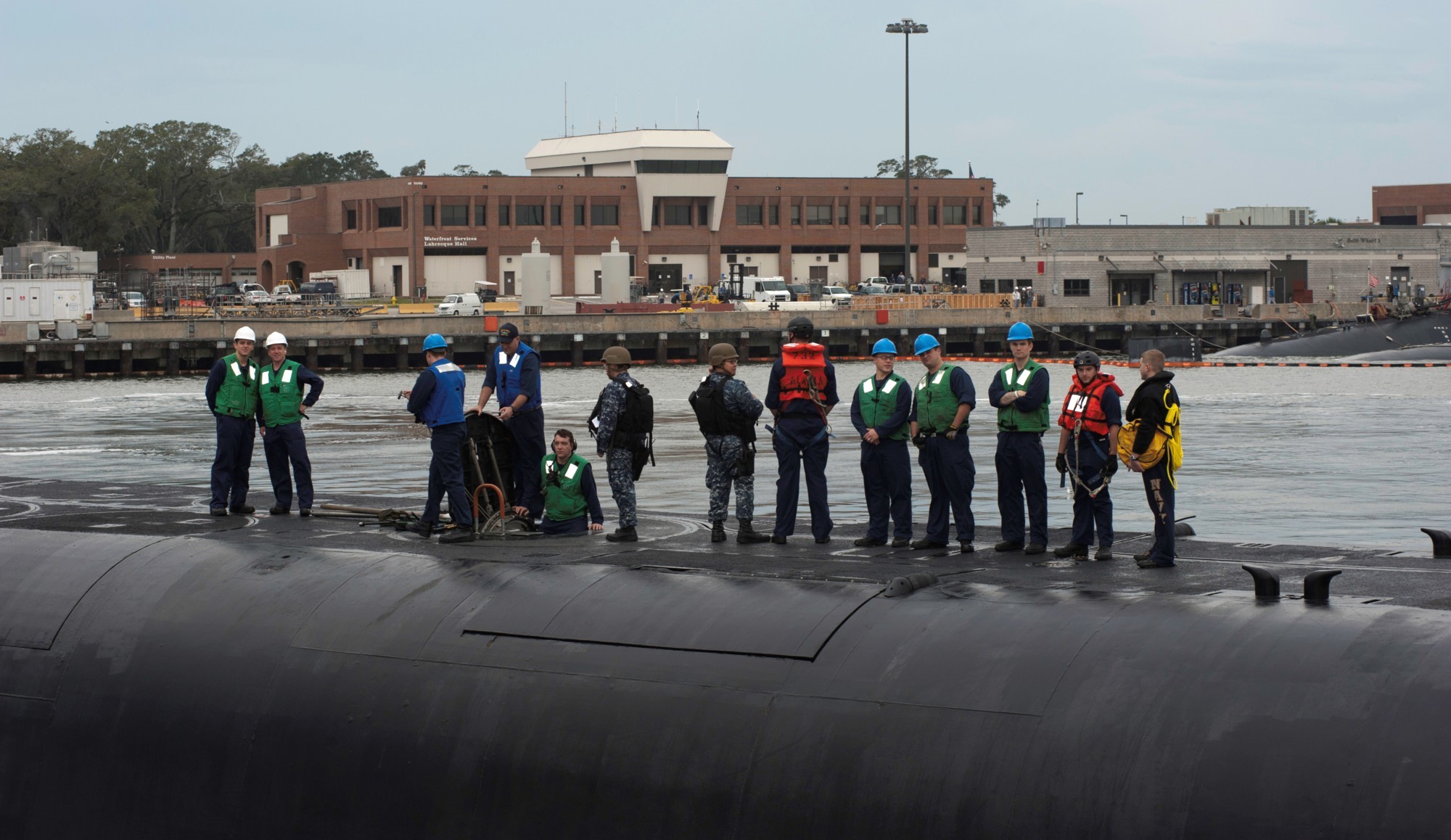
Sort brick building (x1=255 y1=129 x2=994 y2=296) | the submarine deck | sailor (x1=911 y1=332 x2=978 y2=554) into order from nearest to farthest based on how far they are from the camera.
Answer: the submarine deck
sailor (x1=911 y1=332 x2=978 y2=554)
brick building (x1=255 y1=129 x2=994 y2=296)

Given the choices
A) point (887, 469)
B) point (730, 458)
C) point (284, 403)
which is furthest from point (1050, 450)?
point (730, 458)

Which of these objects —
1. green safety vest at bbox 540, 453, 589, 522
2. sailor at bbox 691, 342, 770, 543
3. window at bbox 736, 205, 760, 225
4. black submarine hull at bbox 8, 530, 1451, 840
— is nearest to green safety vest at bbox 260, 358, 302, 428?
green safety vest at bbox 540, 453, 589, 522

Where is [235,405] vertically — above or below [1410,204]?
below

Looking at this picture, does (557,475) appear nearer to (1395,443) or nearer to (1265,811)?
(1265,811)

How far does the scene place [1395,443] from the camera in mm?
35375

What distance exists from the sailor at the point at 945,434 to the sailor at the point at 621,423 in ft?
8.17

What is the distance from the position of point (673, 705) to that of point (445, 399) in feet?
21.7

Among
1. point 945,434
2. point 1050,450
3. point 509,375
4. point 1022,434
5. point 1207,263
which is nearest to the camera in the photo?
point 1022,434

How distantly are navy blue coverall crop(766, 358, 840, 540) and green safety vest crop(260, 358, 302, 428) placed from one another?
5445 millimetres

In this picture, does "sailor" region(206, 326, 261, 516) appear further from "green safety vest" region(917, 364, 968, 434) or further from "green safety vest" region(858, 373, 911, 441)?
"green safety vest" region(917, 364, 968, 434)

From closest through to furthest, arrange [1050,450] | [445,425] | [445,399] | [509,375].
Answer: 1. [445,399]
2. [445,425]
3. [509,375]
4. [1050,450]

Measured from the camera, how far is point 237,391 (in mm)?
16750

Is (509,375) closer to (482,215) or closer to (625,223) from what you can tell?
(482,215)

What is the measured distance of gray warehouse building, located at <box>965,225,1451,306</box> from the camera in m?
97.8
